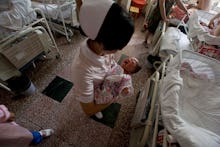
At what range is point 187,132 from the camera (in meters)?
0.56

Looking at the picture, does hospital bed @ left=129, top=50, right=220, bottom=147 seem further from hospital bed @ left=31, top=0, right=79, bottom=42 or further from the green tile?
hospital bed @ left=31, top=0, right=79, bottom=42

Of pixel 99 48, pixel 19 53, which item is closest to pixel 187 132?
pixel 99 48

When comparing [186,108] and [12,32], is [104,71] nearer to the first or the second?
[186,108]

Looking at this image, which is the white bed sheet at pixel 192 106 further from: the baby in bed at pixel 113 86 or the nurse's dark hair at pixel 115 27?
the nurse's dark hair at pixel 115 27

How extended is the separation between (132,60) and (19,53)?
0.99 m

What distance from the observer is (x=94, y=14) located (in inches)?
22.3

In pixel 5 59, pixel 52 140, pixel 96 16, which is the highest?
pixel 96 16

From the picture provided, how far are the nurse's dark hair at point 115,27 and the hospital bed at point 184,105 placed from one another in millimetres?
354

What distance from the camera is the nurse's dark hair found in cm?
57

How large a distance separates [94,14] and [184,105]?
0.77 meters

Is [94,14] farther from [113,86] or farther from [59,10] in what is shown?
[59,10]

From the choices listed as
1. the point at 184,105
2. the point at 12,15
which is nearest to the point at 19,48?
the point at 12,15

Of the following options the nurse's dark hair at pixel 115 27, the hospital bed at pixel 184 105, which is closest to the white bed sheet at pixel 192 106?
the hospital bed at pixel 184 105

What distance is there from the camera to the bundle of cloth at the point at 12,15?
3.76 feet
